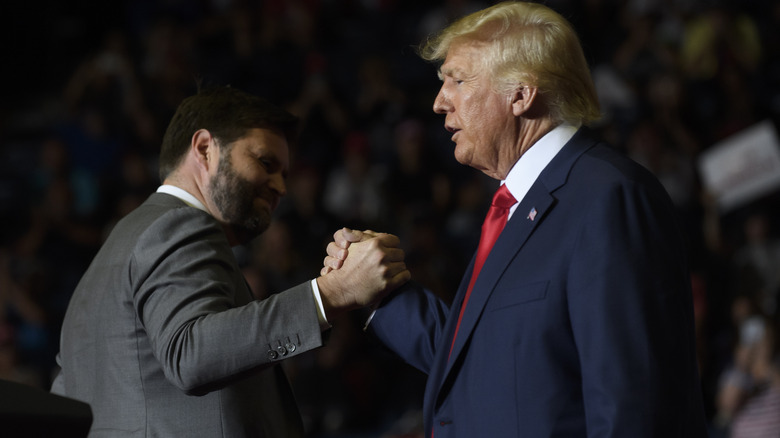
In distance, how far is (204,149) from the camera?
223 cm

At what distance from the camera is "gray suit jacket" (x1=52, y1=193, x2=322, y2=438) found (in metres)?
1.80

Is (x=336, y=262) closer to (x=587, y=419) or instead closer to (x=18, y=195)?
(x=587, y=419)

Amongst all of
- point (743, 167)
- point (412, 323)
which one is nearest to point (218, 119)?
point (412, 323)

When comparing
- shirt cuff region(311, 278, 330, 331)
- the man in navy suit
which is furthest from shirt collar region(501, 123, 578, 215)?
shirt cuff region(311, 278, 330, 331)

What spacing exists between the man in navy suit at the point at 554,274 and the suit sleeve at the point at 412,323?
197 millimetres

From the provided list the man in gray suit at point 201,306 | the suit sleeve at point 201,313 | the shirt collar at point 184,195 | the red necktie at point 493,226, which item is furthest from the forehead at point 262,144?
the red necktie at point 493,226

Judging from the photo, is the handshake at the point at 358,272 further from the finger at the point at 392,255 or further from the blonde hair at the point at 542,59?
the blonde hair at the point at 542,59

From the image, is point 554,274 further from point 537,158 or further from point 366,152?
point 366,152

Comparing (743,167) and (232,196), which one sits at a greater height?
(232,196)

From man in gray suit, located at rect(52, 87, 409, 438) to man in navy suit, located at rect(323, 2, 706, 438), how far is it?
207mm

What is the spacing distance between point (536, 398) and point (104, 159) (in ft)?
19.7

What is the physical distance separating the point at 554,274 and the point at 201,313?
0.69 meters

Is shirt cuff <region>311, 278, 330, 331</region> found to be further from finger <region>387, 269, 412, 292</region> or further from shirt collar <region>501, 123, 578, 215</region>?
shirt collar <region>501, 123, 578, 215</region>

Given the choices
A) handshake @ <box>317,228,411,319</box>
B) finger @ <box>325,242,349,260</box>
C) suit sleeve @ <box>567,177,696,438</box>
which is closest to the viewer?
suit sleeve @ <box>567,177,696,438</box>
